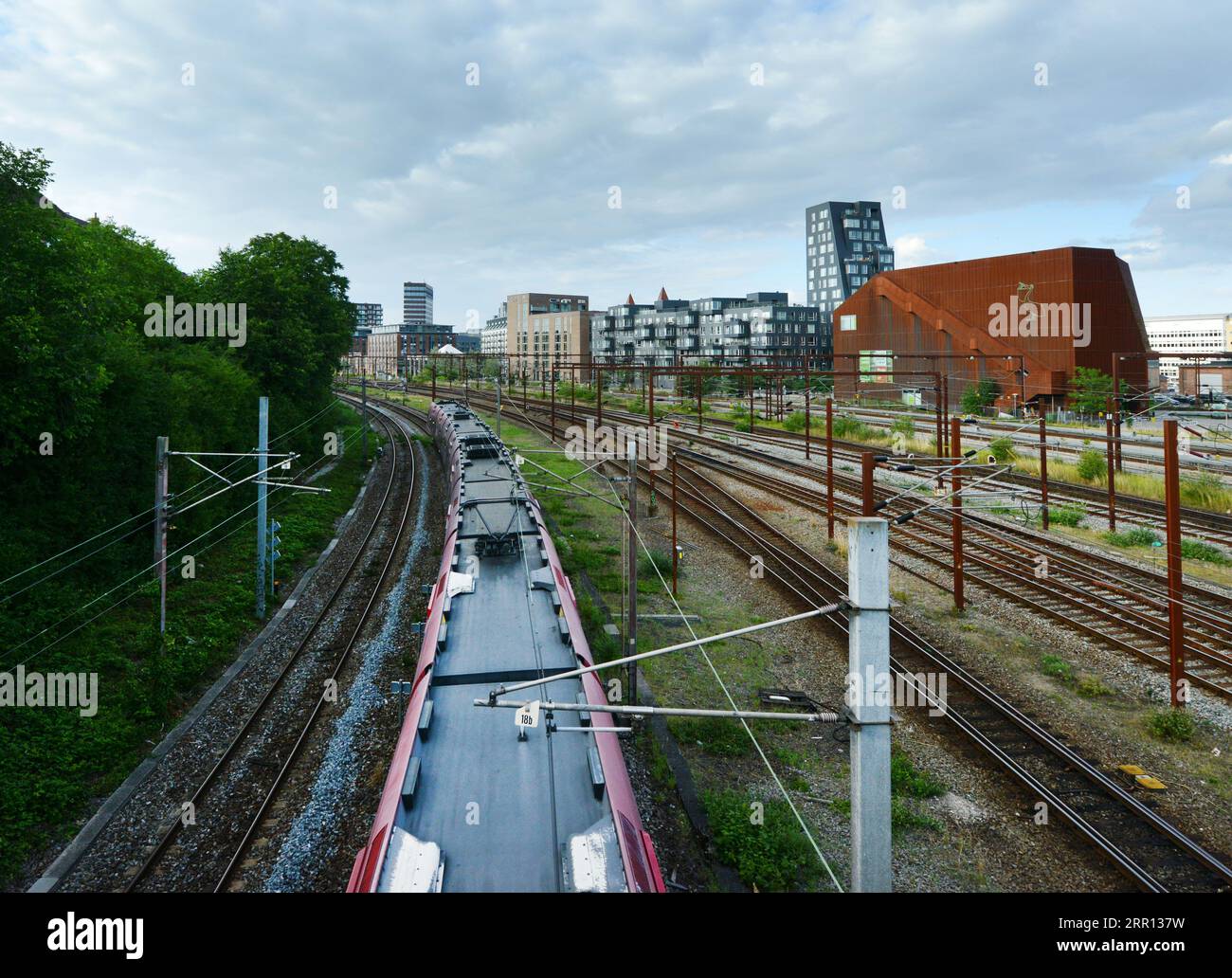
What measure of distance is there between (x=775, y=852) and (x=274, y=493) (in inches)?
997

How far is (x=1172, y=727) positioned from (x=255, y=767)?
49.3 ft

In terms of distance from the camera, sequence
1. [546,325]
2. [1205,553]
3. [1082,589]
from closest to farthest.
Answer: [1082,589] → [1205,553] → [546,325]

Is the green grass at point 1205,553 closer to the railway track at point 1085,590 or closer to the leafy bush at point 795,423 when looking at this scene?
the railway track at point 1085,590

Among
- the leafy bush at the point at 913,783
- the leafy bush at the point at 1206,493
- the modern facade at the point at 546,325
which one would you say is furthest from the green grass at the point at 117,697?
the modern facade at the point at 546,325

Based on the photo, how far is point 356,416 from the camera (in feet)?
190

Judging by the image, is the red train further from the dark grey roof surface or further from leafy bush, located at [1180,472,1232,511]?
leafy bush, located at [1180,472,1232,511]

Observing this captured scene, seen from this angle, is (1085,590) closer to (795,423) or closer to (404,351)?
(795,423)

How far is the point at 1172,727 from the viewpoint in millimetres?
12844

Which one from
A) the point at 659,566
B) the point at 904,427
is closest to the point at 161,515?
the point at 659,566

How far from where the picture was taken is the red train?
6.34m

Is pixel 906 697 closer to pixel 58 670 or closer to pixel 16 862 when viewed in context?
pixel 16 862

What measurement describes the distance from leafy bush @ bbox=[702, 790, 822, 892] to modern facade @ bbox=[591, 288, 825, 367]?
98307 millimetres
